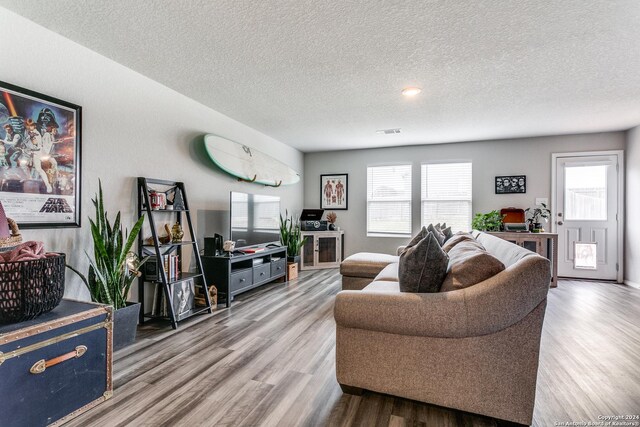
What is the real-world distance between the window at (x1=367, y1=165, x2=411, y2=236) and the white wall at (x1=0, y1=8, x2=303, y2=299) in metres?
3.05

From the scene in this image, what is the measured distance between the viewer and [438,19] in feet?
6.53

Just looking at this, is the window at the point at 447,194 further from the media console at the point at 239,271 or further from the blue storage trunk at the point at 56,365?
the blue storage trunk at the point at 56,365

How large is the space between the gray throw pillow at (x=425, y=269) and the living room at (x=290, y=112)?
14.6 inches

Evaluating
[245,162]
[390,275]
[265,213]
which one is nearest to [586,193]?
[390,275]

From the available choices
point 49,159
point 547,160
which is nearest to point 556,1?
point 49,159

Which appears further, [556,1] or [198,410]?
[556,1]

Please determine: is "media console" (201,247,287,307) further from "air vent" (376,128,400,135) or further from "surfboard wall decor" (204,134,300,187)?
"air vent" (376,128,400,135)

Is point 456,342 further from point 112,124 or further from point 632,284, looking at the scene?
point 632,284

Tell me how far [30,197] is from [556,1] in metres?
3.46

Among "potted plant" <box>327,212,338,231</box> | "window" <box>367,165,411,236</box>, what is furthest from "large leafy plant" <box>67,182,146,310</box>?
"window" <box>367,165,411,236</box>

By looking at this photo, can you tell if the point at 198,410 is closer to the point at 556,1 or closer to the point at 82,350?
the point at 82,350

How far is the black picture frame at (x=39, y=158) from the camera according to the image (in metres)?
1.95

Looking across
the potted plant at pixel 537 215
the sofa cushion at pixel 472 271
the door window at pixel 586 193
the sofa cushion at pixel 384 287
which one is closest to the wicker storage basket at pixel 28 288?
the sofa cushion at pixel 384 287

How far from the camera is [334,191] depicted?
6176mm
